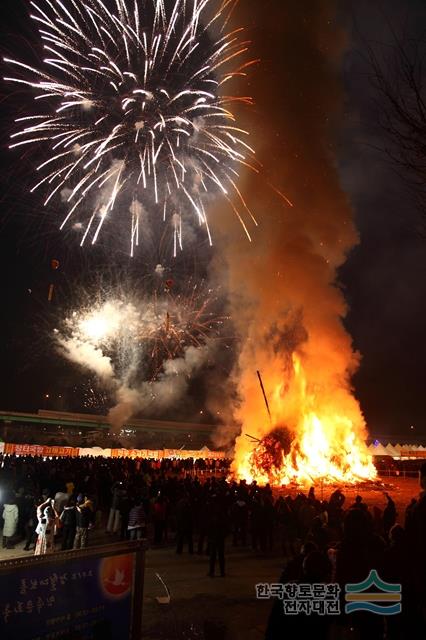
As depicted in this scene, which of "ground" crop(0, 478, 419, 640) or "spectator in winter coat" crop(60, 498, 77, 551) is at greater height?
"spectator in winter coat" crop(60, 498, 77, 551)

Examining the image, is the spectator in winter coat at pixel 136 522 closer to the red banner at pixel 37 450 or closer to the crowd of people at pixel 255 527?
the crowd of people at pixel 255 527

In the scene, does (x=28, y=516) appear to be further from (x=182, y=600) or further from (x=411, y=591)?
(x=411, y=591)

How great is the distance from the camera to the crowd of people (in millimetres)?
3961

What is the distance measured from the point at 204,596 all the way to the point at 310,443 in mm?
27210

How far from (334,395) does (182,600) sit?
97.0 ft

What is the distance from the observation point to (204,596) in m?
7.71

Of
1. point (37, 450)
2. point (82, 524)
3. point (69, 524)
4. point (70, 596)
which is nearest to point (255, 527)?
point (82, 524)

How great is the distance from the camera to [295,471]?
3203cm

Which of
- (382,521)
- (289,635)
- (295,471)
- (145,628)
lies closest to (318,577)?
(289,635)

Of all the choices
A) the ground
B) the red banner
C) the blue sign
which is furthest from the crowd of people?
the red banner

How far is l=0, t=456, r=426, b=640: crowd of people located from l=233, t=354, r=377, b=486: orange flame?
14.0 metres

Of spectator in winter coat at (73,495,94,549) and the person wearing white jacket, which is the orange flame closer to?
the person wearing white jacket

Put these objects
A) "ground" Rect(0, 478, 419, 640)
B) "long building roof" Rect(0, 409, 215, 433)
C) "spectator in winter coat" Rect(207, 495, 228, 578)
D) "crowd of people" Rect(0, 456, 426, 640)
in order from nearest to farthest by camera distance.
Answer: "crowd of people" Rect(0, 456, 426, 640), "ground" Rect(0, 478, 419, 640), "spectator in winter coat" Rect(207, 495, 228, 578), "long building roof" Rect(0, 409, 215, 433)

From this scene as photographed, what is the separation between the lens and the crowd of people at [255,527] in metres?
3.96
